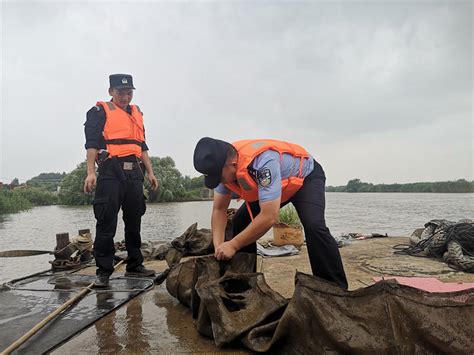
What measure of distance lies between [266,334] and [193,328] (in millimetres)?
634

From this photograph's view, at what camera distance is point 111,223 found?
3.63m

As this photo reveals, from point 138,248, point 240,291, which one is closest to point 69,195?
point 138,248

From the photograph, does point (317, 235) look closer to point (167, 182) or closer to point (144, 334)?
point (144, 334)

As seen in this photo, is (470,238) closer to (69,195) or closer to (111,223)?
(111,223)

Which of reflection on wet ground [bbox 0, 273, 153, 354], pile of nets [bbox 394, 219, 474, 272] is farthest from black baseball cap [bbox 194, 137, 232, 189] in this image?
pile of nets [bbox 394, 219, 474, 272]

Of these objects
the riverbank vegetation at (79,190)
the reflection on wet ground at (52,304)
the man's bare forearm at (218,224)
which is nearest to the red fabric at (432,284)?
the man's bare forearm at (218,224)

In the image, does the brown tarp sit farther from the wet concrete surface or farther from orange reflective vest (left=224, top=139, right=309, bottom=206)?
orange reflective vest (left=224, top=139, right=309, bottom=206)

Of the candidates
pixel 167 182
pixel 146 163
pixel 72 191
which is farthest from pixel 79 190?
pixel 146 163

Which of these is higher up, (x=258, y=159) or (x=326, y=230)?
(x=258, y=159)

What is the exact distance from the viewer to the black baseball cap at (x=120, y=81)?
12.7 feet

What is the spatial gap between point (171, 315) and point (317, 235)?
1.25 m

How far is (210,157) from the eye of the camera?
7.85 feet

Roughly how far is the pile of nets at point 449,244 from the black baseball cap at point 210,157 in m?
3.23

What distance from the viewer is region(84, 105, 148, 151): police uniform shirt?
371 centimetres
